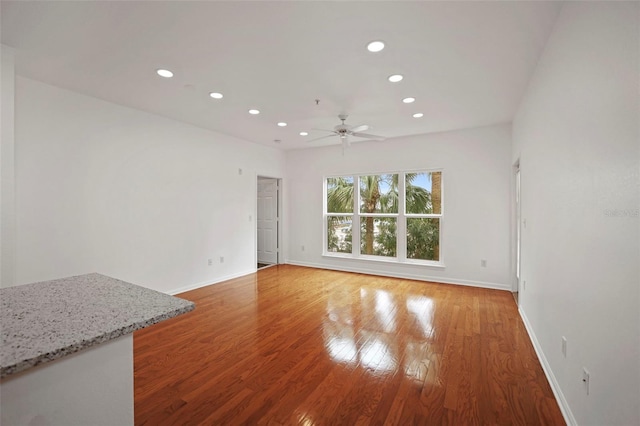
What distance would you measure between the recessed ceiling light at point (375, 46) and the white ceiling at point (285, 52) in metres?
0.06

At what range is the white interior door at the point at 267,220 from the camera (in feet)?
22.3

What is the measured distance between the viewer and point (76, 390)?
3.00 feet

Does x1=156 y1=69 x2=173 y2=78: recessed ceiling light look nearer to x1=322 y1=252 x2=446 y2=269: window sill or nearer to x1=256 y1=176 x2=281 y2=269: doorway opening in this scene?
x1=256 y1=176 x2=281 y2=269: doorway opening

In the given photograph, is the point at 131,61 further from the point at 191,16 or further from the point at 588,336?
the point at 588,336

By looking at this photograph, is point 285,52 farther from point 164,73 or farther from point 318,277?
point 318,277

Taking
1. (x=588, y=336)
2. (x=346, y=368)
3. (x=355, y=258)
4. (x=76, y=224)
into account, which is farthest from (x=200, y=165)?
(x=588, y=336)

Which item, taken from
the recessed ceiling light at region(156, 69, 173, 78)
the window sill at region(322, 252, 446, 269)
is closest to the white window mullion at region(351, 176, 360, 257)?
the window sill at region(322, 252, 446, 269)

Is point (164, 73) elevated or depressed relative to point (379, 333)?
elevated

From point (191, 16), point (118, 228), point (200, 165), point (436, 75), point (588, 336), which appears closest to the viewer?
point (588, 336)

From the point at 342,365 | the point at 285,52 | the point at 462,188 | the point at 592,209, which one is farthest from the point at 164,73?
the point at 462,188

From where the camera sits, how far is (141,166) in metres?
4.04

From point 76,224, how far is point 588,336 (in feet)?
15.4

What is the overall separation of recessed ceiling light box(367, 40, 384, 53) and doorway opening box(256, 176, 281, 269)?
4.58 m

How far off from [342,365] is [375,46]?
2.68 metres
